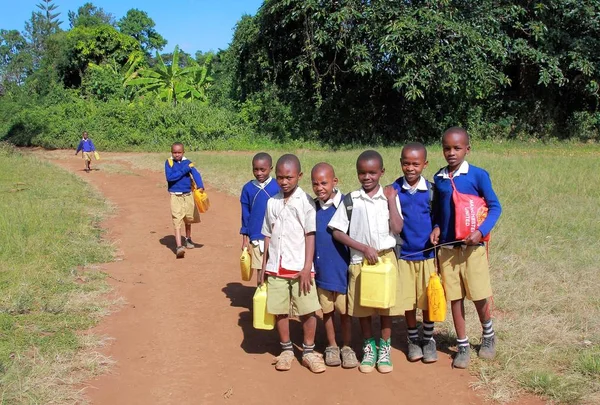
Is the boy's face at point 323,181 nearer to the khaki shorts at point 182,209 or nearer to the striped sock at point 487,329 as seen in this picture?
the striped sock at point 487,329

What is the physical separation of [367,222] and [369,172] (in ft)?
1.10

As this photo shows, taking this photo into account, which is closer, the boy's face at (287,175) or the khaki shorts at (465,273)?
the khaki shorts at (465,273)

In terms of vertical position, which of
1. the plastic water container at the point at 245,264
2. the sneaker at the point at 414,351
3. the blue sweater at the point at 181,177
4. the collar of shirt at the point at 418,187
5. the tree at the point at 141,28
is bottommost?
the sneaker at the point at 414,351

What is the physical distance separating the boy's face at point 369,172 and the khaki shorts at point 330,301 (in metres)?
0.77

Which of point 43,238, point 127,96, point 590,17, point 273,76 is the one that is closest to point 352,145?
point 273,76

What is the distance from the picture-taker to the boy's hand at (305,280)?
398 centimetres

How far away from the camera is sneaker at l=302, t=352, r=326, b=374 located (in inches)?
158

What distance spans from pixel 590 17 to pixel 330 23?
808 cm

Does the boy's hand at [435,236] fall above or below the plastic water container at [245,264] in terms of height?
above

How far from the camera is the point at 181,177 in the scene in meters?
7.33

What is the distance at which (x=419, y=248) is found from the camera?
13.3 feet

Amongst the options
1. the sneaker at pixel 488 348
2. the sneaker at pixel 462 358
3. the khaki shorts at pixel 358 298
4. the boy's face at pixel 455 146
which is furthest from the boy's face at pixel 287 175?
the sneaker at pixel 488 348

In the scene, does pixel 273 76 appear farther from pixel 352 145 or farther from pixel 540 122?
pixel 540 122

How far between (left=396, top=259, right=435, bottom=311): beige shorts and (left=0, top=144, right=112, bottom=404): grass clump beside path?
2212mm
